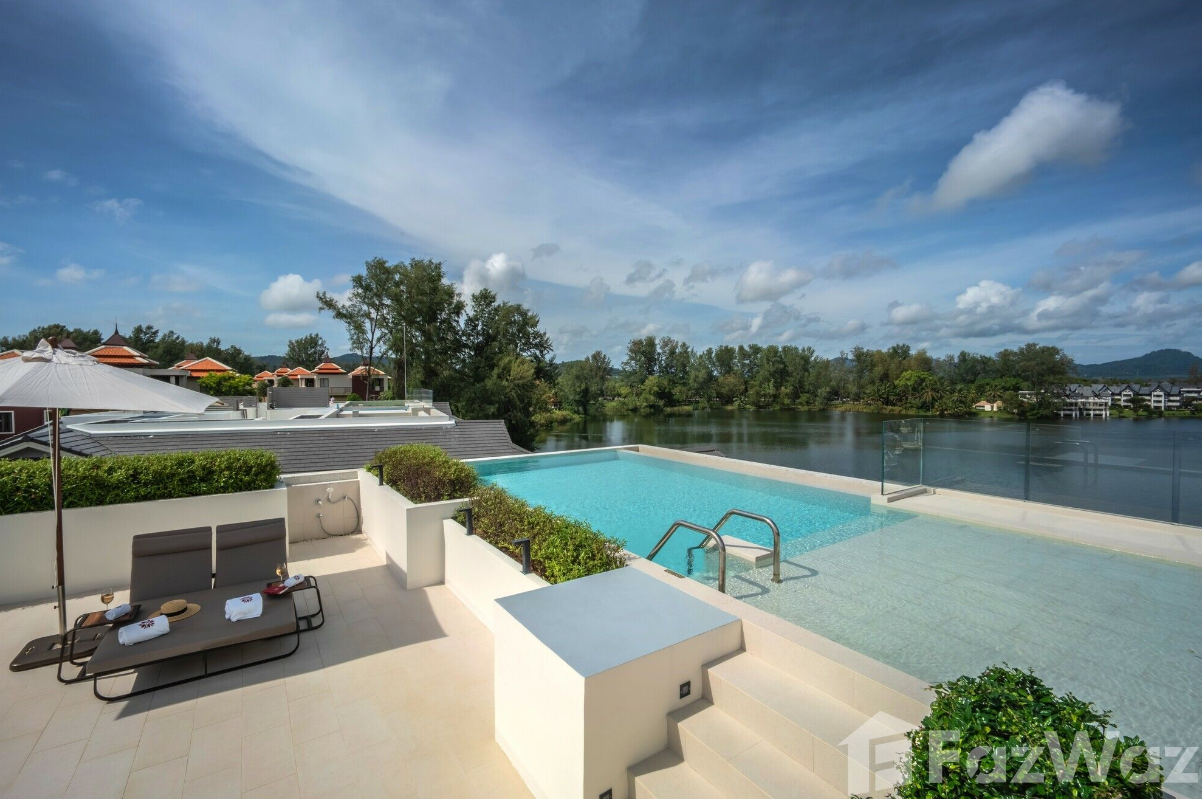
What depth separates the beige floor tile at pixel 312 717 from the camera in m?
2.99

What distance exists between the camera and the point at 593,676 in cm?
212

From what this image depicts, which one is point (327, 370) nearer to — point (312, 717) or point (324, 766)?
point (312, 717)

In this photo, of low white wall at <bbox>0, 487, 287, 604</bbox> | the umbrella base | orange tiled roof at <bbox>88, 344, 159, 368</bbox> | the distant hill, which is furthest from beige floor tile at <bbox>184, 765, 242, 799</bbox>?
the distant hill

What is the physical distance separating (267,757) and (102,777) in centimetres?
77

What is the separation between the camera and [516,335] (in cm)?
3938

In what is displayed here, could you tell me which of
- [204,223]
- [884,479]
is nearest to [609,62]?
[884,479]

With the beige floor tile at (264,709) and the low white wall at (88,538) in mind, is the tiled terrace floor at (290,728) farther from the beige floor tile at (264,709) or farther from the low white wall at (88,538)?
the low white wall at (88,538)

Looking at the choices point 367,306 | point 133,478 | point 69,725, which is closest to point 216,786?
point 69,725

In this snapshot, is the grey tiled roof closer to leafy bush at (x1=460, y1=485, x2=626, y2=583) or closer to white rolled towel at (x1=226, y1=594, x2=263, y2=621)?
white rolled towel at (x1=226, y1=594, x2=263, y2=621)

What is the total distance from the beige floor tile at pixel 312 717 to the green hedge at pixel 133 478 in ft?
11.0

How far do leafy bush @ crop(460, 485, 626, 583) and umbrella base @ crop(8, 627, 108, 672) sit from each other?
9.08ft

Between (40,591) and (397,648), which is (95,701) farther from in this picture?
(40,591)

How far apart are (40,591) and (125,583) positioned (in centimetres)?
58

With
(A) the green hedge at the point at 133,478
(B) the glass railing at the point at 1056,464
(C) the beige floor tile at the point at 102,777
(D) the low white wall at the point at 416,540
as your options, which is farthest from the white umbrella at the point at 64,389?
(B) the glass railing at the point at 1056,464
